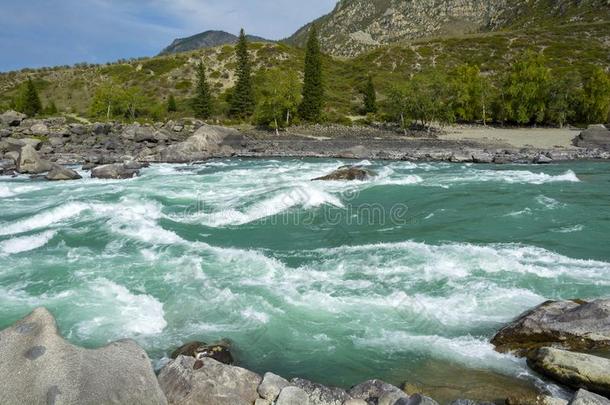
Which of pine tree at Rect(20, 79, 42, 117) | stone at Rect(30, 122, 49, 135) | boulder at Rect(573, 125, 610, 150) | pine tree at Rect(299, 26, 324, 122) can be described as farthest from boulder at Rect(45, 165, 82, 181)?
pine tree at Rect(20, 79, 42, 117)

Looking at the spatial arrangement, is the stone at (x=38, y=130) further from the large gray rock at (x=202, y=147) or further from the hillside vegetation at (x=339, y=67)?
the hillside vegetation at (x=339, y=67)

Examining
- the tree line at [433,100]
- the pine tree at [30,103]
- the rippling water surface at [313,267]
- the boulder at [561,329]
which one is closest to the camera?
the boulder at [561,329]

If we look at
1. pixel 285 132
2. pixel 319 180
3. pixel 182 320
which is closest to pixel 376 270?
pixel 182 320

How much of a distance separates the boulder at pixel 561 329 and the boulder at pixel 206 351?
5562mm

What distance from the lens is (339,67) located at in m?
116

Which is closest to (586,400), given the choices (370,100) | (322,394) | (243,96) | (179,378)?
(322,394)

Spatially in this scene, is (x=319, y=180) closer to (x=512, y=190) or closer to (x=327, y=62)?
(x=512, y=190)

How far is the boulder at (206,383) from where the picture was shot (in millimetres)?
7355

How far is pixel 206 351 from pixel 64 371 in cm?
308

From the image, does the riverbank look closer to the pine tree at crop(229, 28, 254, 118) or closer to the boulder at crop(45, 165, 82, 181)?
the boulder at crop(45, 165, 82, 181)

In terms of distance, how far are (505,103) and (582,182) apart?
124ft

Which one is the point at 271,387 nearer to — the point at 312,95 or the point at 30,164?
the point at 30,164

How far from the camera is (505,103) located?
61.9m

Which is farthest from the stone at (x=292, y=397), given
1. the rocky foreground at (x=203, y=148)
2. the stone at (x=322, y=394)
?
the rocky foreground at (x=203, y=148)
